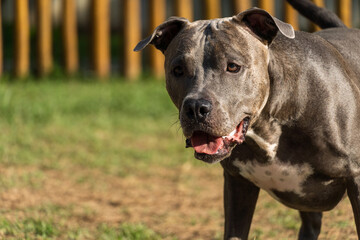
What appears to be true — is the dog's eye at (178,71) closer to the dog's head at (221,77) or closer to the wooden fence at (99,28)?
the dog's head at (221,77)

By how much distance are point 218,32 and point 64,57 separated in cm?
733

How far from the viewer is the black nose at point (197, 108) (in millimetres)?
3701

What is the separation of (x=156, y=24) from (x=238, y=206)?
6.61 metres

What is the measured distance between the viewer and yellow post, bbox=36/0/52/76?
34.9 ft

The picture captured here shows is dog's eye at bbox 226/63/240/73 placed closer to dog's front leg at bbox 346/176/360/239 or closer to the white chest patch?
the white chest patch

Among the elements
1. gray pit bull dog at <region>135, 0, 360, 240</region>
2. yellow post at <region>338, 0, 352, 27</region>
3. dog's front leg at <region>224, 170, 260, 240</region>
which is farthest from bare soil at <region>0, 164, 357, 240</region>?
yellow post at <region>338, 0, 352, 27</region>

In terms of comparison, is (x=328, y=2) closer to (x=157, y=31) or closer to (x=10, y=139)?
(x=10, y=139)

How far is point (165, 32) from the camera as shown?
430cm

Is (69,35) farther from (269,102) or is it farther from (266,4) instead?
(269,102)

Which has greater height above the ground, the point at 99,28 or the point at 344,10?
the point at 344,10

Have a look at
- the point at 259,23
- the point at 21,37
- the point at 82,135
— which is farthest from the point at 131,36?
the point at 259,23

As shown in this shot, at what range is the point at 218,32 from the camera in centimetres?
395

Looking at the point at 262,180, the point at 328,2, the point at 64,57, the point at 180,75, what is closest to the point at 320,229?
the point at 262,180

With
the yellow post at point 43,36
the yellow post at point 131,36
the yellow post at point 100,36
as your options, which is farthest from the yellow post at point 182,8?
the yellow post at point 43,36
